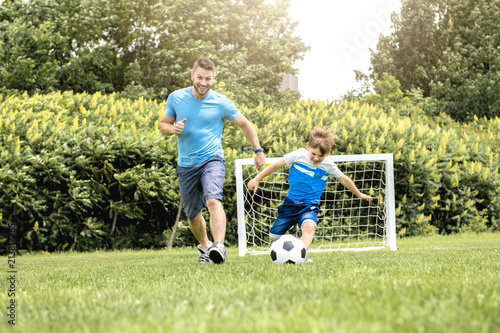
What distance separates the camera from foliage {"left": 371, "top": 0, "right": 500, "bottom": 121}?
2480 centimetres

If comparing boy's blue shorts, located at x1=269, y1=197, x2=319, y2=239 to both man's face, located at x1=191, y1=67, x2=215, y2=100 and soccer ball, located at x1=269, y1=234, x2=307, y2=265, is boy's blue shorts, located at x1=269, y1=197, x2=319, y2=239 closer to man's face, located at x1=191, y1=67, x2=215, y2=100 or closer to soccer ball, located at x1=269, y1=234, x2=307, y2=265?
soccer ball, located at x1=269, y1=234, x2=307, y2=265

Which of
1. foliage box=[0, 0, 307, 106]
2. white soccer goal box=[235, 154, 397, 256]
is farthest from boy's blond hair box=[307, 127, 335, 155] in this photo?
foliage box=[0, 0, 307, 106]

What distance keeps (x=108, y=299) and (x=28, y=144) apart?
6727 mm

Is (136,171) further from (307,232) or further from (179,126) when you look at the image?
(307,232)

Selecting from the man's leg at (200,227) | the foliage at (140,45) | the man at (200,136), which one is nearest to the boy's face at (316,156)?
the man at (200,136)

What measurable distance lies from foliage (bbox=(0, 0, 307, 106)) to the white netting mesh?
986 centimetres

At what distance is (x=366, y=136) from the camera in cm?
1081

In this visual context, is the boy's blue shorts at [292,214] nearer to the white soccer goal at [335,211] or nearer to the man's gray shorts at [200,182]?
the man's gray shorts at [200,182]

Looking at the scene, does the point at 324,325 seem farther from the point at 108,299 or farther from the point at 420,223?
the point at 420,223

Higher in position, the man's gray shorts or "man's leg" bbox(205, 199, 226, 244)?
the man's gray shorts

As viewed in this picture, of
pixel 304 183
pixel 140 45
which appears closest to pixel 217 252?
pixel 304 183

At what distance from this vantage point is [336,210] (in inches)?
414

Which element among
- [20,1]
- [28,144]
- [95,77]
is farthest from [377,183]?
[20,1]

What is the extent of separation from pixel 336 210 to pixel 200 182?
16.2 ft
